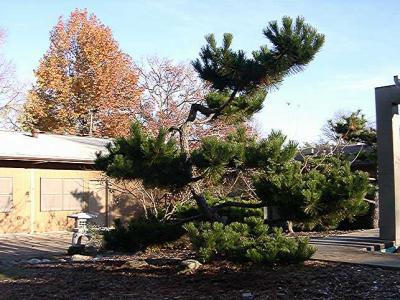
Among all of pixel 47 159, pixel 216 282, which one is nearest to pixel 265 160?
pixel 216 282

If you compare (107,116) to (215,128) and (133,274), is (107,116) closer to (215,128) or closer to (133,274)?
(215,128)

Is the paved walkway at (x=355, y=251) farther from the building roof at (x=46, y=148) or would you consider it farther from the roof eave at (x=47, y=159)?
the roof eave at (x=47, y=159)

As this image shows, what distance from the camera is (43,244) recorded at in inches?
590

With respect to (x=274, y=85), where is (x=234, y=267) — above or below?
below

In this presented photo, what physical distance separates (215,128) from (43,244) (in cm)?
829

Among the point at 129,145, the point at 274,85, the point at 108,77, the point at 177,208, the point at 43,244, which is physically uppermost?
the point at 108,77

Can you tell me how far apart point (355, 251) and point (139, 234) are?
13.3 feet

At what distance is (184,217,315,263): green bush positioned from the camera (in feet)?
24.4

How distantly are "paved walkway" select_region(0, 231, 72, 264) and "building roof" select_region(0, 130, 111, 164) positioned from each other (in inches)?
100.0

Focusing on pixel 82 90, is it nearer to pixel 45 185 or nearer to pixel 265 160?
pixel 45 185

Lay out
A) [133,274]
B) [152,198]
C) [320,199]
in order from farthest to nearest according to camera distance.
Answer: [152,198], [133,274], [320,199]

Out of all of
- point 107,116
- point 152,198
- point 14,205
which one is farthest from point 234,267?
point 107,116

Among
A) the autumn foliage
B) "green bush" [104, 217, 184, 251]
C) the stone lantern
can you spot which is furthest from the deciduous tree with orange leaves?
"green bush" [104, 217, 184, 251]

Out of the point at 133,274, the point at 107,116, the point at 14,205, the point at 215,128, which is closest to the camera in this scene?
the point at 133,274
